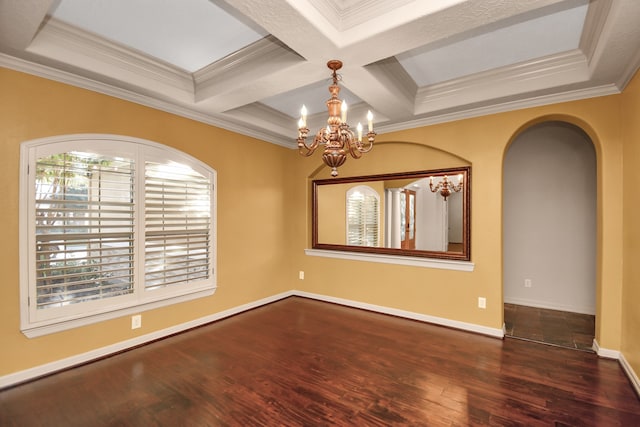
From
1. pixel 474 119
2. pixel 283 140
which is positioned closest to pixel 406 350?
pixel 474 119

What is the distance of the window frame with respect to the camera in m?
2.38

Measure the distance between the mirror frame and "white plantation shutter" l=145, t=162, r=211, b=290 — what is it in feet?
5.93

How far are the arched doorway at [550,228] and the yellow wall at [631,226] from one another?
1.18m

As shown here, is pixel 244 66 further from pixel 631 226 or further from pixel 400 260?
pixel 631 226

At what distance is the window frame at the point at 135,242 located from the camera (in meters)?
2.38

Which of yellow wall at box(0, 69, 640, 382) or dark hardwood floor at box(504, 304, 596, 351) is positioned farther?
dark hardwood floor at box(504, 304, 596, 351)

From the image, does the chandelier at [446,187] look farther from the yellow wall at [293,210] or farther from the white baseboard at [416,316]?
the white baseboard at [416,316]

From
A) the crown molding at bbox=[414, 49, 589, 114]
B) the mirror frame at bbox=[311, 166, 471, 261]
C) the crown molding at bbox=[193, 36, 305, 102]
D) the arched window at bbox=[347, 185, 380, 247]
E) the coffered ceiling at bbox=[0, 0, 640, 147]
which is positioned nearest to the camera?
the coffered ceiling at bbox=[0, 0, 640, 147]

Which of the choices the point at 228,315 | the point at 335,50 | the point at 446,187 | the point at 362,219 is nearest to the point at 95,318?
the point at 228,315

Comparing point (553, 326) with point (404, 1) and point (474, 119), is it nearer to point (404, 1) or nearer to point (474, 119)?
point (474, 119)

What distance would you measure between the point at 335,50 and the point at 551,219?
157 inches

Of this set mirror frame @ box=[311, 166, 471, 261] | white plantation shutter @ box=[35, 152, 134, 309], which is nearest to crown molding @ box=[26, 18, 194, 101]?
white plantation shutter @ box=[35, 152, 134, 309]

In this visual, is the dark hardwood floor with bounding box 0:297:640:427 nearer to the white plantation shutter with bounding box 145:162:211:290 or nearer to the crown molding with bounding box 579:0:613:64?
the white plantation shutter with bounding box 145:162:211:290

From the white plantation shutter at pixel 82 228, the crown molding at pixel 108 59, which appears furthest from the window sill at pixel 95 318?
the crown molding at pixel 108 59
